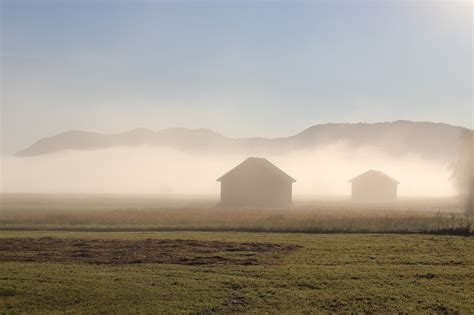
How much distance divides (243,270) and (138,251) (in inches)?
284

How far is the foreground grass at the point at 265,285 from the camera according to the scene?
18641 millimetres

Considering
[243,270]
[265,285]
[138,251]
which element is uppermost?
[138,251]

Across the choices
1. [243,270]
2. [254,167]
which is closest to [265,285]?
[243,270]

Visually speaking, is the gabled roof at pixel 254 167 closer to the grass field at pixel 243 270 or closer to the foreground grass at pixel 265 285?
the grass field at pixel 243 270

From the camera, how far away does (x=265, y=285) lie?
21.0 metres

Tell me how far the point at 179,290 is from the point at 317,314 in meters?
5.44

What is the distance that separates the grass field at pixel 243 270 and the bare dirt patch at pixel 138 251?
5 centimetres

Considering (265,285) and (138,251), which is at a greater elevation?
(138,251)

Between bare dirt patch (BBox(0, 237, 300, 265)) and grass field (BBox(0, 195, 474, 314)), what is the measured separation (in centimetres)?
5

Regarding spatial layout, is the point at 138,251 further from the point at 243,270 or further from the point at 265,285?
the point at 265,285

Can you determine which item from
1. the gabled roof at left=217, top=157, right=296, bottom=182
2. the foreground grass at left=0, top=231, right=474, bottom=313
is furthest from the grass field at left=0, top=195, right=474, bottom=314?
the gabled roof at left=217, top=157, right=296, bottom=182

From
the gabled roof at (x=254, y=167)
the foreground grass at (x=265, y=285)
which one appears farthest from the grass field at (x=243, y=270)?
the gabled roof at (x=254, y=167)

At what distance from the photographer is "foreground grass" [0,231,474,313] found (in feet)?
61.2

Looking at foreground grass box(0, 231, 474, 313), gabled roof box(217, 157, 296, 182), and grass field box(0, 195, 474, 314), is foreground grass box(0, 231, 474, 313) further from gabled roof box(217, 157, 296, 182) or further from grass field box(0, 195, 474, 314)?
gabled roof box(217, 157, 296, 182)
